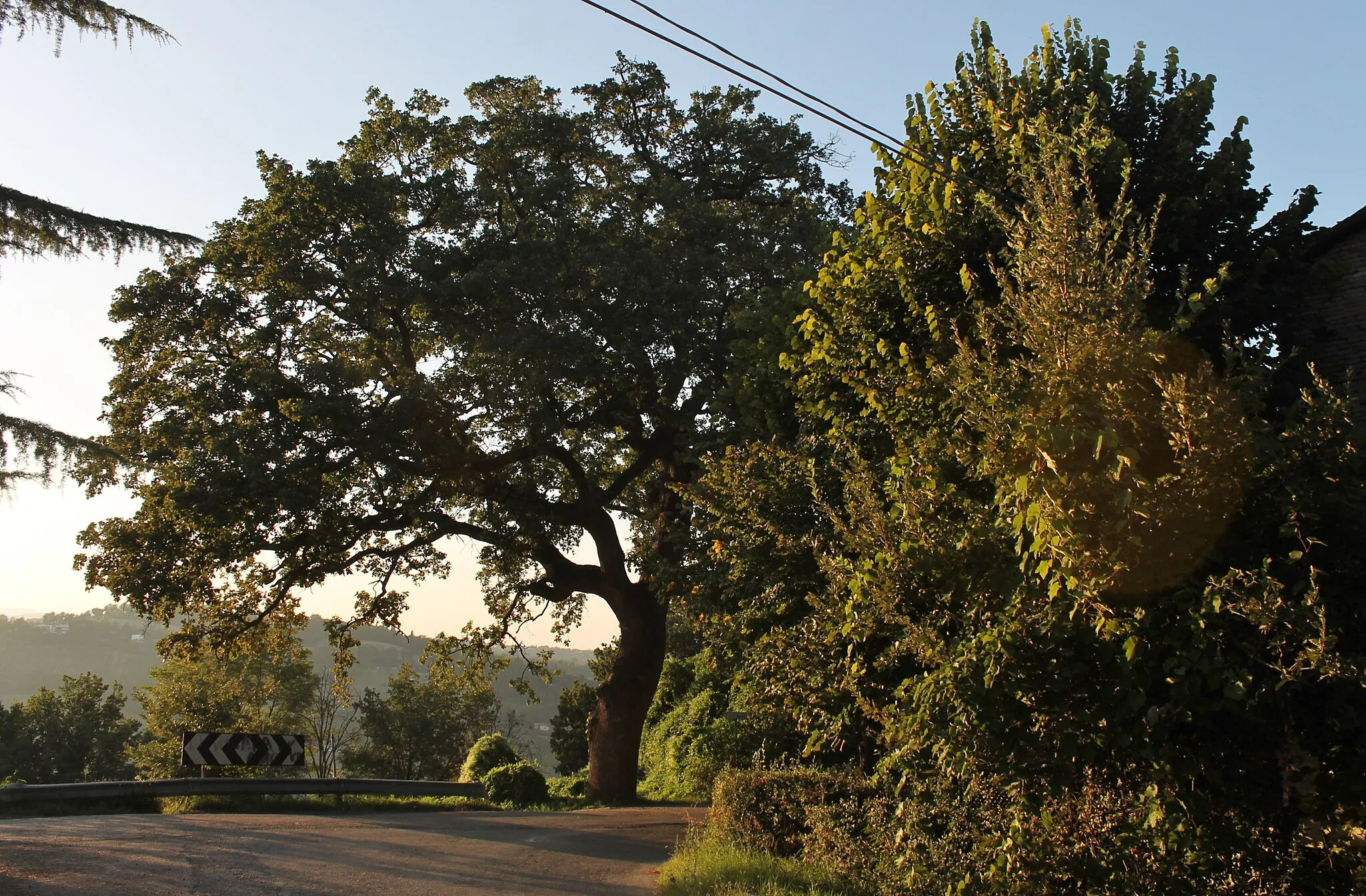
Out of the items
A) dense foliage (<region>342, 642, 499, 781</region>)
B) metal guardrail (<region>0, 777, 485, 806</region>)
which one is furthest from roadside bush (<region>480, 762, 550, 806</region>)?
dense foliage (<region>342, 642, 499, 781</region>)

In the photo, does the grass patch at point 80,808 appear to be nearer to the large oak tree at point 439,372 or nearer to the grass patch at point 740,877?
the large oak tree at point 439,372

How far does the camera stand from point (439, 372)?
17.2 metres

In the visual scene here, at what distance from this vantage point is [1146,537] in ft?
19.9

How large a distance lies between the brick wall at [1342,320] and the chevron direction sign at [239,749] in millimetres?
16113

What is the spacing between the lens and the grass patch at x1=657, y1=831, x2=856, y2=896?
8.32 m

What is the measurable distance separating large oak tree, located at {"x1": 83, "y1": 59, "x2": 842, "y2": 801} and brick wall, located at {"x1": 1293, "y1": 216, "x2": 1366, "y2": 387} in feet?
20.8

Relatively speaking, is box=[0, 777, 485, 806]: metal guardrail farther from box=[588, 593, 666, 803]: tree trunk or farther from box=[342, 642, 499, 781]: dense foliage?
box=[342, 642, 499, 781]: dense foliage

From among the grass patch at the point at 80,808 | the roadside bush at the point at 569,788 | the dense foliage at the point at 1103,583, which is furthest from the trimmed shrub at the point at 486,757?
the dense foliage at the point at 1103,583

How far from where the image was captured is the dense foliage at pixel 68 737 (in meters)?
68.8

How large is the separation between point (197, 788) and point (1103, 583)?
51.4 feet

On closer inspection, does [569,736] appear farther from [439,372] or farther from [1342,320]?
[1342,320]

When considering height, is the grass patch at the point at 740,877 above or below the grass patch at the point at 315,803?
above

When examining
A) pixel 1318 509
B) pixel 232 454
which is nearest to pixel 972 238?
pixel 1318 509

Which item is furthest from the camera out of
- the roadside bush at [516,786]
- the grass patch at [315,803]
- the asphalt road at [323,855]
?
the roadside bush at [516,786]
